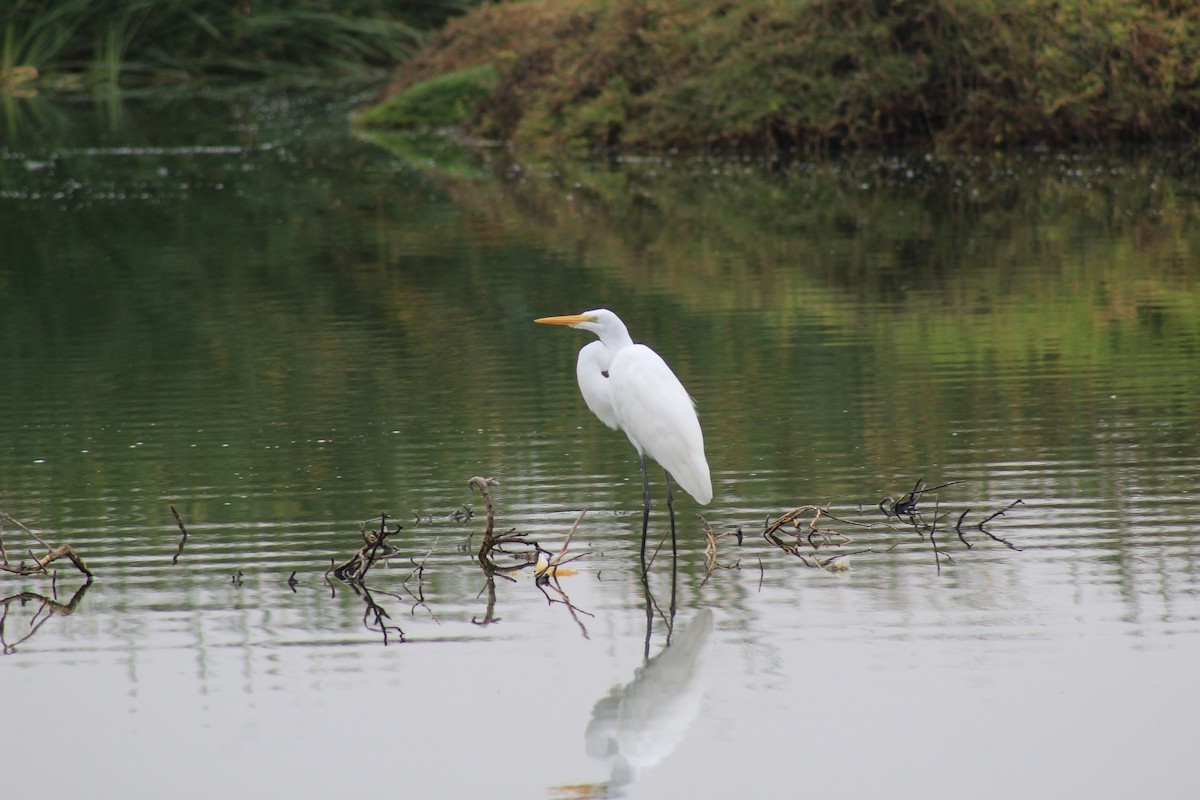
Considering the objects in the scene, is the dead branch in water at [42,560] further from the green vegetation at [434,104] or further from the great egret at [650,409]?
the green vegetation at [434,104]

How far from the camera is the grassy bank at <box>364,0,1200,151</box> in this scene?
878 inches

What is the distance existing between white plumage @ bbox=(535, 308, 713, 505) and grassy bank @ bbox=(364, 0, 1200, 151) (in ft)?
55.4

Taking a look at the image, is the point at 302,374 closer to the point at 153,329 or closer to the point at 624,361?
the point at 153,329

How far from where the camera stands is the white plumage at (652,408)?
645cm

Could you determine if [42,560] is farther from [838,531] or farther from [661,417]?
[838,531]

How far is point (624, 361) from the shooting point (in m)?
6.69

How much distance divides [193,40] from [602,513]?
36.0m

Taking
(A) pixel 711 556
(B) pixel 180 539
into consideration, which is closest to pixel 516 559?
(A) pixel 711 556

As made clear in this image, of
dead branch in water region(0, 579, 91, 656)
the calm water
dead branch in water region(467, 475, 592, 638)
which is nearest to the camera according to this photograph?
the calm water

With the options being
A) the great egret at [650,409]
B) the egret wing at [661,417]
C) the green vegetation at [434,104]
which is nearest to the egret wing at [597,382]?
the great egret at [650,409]

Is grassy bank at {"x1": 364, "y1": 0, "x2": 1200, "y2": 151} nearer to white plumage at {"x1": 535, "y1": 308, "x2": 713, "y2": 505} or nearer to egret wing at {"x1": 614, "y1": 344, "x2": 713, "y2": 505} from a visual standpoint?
white plumage at {"x1": 535, "y1": 308, "x2": 713, "y2": 505}

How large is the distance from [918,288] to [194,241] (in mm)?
7370

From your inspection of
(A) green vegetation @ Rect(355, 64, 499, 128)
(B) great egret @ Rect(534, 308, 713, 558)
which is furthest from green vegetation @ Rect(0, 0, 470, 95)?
(B) great egret @ Rect(534, 308, 713, 558)

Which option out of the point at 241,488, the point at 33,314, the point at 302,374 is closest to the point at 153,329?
the point at 33,314
